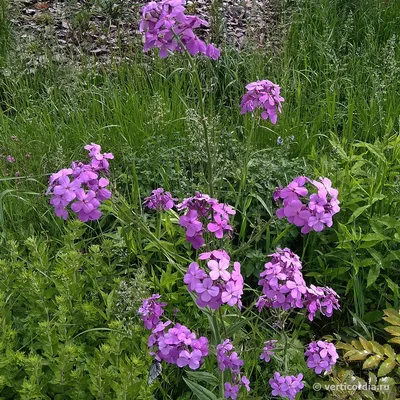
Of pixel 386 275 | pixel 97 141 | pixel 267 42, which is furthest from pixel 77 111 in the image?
pixel 386 275

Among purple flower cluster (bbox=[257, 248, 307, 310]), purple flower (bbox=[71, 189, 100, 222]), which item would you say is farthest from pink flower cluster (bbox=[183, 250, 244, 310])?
purple flower (bbox=[71, 189, 100, 222])

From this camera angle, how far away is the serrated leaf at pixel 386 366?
175 cm

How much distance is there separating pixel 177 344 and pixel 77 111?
1.91 metres

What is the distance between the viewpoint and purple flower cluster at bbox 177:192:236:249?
3.97 ft

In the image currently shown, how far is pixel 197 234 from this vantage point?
4.09 feet

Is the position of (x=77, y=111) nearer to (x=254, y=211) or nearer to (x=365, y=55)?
(x=254, y=211)

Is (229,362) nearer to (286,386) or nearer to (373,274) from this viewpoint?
(286,386)

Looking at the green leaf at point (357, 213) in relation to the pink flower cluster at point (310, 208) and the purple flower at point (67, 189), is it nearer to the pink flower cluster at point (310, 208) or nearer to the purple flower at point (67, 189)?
the pink flower cluster at point (310, 208)

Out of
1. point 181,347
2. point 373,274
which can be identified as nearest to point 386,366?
point 373,274

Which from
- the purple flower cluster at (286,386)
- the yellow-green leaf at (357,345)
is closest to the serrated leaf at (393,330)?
the yellow-green leaf at (357,345)

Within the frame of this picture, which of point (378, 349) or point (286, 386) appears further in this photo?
point (378, 349)

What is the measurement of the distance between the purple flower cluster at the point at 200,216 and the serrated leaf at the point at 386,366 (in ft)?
2.92

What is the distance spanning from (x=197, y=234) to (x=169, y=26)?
1.59ft

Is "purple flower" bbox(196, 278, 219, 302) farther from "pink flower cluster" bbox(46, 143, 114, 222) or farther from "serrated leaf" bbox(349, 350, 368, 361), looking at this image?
"serrated leaf" bbox(349, 350, 368, 361)
